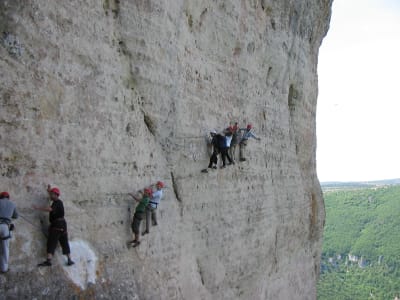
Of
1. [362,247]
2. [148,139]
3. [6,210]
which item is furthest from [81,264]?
[362,247]

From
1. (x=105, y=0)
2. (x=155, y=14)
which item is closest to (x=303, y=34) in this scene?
(x=155, y=14)

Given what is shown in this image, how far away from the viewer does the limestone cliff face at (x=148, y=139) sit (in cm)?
700

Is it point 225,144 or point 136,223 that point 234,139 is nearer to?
point 225,144

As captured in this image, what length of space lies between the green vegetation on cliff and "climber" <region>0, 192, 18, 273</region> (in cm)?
6846

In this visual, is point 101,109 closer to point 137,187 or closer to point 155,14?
point 137,187

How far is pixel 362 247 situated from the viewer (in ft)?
319

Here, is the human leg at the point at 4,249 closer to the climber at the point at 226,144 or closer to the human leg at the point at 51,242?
the human leg at the point at 51,242

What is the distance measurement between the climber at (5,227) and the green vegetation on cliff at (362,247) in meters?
68.5

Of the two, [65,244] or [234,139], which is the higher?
[234,139]

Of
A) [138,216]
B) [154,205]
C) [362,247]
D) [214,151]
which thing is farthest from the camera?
[362,247]

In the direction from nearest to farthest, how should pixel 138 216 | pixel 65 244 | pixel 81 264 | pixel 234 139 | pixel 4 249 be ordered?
1. pixel 4 249
2. pixel 65 244
3. pixel 81 264
4. pixel 138 216
5. pixel 234 139

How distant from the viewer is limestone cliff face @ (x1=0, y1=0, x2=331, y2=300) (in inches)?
276

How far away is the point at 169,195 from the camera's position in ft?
31.2

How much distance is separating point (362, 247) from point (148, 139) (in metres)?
94.9
